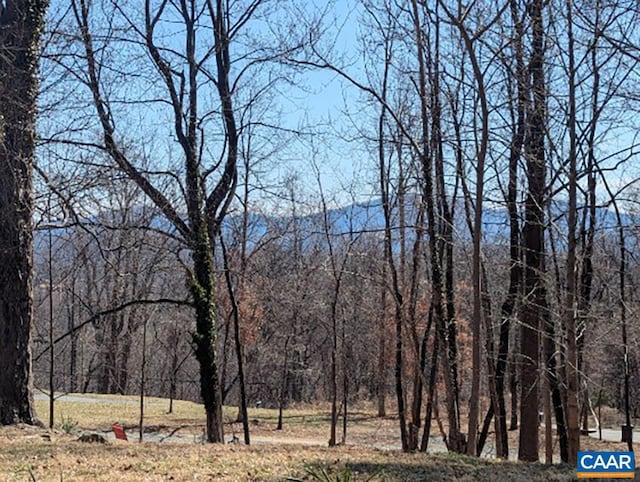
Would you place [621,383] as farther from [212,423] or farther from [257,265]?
[212,423]

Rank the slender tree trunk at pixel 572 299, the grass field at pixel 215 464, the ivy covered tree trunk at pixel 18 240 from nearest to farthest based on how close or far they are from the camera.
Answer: the grass field at pixel 215 464 → the slender tree trunk at pixel 572 299 → the ivy covered tree trunk at pixel 18 240

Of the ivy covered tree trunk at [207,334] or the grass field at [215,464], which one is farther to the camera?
the ivy covered tree trunk at [207,334]

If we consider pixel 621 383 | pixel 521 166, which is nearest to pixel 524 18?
pixel 521 166

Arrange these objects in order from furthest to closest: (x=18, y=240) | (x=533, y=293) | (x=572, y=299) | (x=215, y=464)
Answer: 1. (x=533, y=293)
2. (x=18, y=240)
3. (x=572, y=299)
4. (x=215, y=464)

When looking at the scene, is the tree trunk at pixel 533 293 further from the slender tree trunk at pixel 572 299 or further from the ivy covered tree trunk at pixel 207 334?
the ivy covered tree trunk at pixel 207 334

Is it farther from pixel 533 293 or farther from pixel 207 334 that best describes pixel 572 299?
pixel 207 334

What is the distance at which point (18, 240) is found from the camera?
8.57 meters

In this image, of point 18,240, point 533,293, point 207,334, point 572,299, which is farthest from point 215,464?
point 207,334

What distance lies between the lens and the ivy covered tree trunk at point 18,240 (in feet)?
27.3

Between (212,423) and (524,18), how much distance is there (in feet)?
25.3

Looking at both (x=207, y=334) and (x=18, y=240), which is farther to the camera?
(x=207, y=334)

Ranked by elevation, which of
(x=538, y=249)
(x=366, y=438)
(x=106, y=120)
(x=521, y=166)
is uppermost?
(x=106, y=120)

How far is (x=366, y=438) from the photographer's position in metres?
18.9

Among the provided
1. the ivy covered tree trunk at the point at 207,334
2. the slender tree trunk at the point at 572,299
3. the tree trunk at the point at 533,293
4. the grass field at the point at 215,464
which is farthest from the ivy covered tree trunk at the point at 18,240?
the tree trunk at the point at 533,293
